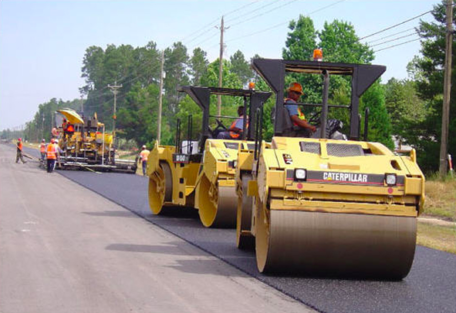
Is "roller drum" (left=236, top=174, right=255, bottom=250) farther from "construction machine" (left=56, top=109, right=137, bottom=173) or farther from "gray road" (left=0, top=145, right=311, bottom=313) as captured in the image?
"construction machine" (left=56, top=109, right=137, bottom=173)

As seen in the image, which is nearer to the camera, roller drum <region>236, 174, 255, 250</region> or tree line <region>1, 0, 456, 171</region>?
roller drum <region>236, 174, 255, 250</region>

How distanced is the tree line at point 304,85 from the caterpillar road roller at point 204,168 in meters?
1.27

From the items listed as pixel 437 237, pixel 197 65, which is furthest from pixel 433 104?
pixel 197 65

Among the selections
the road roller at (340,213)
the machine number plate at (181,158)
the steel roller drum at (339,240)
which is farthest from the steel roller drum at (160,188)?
the steel roller drum at (339,240)

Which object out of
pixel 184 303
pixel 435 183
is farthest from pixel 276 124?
pixel 435 183

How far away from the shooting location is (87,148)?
123 feet

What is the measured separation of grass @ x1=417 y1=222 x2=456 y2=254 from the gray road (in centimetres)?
450

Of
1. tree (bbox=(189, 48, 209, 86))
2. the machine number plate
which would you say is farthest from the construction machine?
tree (bbox=(189, 48, 209, 86))

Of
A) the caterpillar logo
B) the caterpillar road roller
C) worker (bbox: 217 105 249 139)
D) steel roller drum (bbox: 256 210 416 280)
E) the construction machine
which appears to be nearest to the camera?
steel roller drum (bbox: 256 210 416 280)

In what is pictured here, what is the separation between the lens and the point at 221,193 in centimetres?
1309

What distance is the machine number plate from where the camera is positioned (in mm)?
15246

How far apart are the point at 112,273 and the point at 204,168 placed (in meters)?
5.59

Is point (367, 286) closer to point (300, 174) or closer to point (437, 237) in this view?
point (300, 174)

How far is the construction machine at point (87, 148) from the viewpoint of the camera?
3662 cm
